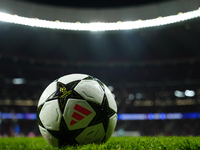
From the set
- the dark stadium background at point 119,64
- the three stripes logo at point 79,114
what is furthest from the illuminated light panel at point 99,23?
the three stripes logo at point 79,114

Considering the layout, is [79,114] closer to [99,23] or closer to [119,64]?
[99,23]

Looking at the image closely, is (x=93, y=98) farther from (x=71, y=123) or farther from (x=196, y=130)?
(x=196, y=130)

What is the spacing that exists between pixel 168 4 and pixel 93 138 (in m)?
12.1

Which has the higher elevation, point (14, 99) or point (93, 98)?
point (93, 98)

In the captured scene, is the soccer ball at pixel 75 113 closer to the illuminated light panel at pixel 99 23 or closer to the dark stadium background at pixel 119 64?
the dark stadium background at pixel 119 64

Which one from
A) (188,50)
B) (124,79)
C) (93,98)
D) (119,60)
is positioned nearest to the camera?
(93,98)

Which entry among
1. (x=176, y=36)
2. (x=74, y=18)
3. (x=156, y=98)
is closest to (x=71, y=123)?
(x=74, y=18)

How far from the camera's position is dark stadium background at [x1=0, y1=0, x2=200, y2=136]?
15252 mm

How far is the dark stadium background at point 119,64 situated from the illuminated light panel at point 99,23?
2.77 ft

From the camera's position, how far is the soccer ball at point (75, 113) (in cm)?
236

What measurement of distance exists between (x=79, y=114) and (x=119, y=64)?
59.0ft

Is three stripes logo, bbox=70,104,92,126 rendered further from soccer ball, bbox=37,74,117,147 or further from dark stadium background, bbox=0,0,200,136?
dark stadium background, bbox=0,0,200,136

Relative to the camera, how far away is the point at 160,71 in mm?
22344

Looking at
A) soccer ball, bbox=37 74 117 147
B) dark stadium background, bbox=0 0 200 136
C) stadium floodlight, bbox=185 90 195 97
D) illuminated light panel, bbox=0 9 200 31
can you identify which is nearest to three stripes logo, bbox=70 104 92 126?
soccer ball, bbox=37 74 117 147
